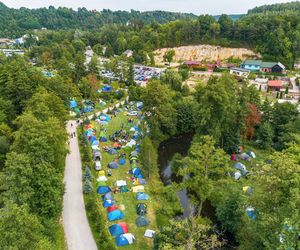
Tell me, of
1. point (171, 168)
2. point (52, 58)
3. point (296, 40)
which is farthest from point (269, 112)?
point (52, 58)

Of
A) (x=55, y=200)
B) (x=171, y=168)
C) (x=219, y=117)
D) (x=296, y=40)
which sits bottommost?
(x=171, y=168)

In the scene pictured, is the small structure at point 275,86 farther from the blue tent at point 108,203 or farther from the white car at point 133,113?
the blue tent at point 108,203

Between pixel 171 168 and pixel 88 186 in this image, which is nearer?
pixel 88 186

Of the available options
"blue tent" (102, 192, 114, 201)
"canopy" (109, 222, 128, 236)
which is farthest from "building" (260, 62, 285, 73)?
"canopy" (109, 222, 128, 236)

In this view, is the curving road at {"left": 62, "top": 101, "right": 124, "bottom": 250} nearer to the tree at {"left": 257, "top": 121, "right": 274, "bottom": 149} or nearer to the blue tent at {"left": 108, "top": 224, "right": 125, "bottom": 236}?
the blue tent at {"left": 108, "top": 224, "right": 125, "bottom": 236}

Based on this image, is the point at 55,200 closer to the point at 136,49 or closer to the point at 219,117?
the point at 219,117
